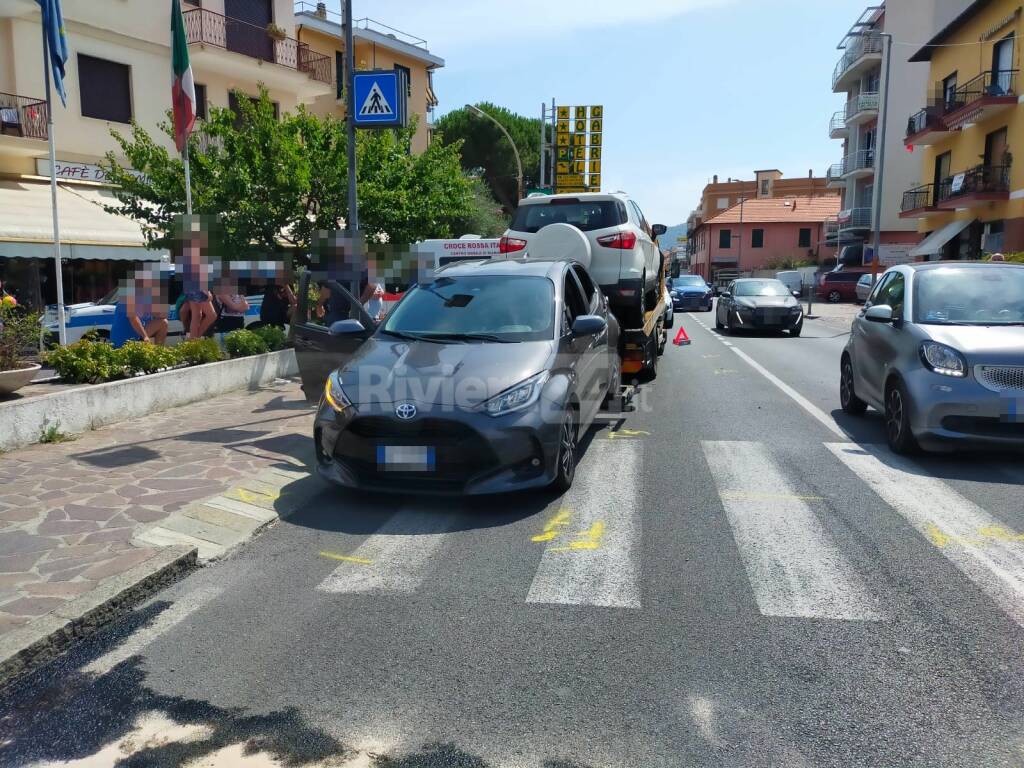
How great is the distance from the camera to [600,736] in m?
2.82

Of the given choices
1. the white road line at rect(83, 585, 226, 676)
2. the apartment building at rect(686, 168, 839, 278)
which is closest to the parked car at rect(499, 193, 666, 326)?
the white road line at rect(83, 585, 226, 676)

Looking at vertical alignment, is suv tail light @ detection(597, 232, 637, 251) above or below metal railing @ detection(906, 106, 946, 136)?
below

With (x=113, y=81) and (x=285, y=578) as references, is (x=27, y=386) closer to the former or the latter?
(x=285, y=578)

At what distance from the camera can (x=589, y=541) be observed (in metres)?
4.84

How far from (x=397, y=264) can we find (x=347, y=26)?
2.88 metres

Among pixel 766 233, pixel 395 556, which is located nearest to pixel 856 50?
pixel 766 233

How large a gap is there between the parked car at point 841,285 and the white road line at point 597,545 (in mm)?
38079

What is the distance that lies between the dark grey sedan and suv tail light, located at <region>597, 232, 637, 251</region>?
2.56 m

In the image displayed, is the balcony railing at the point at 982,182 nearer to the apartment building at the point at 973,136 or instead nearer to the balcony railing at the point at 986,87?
the apartment building at the point at 973,136

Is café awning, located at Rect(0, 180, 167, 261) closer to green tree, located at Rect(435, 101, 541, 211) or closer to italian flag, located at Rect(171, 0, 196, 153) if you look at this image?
italian flag, located at Rect(171, 0, 196, 153)

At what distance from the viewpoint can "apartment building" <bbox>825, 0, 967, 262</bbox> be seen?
4300 cm

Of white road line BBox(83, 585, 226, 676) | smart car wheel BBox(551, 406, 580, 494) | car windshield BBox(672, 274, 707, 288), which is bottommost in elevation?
white road line BBox(83, 585, 226, 676)

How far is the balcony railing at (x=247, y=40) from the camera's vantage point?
2267cm

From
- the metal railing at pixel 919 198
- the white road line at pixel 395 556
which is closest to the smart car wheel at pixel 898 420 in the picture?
the white road line at pixel 395 556
